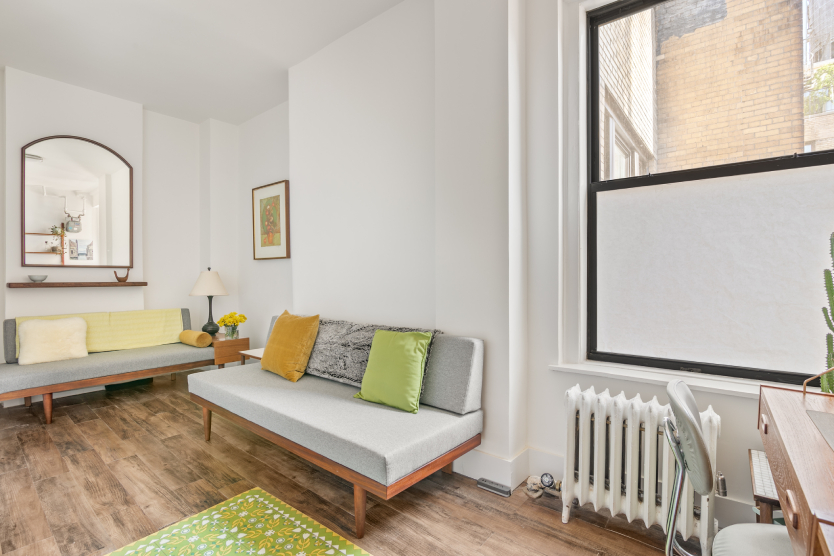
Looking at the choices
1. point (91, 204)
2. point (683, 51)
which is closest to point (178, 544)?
point (683, 51)

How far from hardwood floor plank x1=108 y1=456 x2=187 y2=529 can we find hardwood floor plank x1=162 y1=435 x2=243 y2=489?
0.66 ft

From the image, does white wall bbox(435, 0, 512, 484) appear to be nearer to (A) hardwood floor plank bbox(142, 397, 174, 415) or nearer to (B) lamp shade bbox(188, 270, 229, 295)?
(A) hardwood floor plank bbox(142, 397, 174, 415)

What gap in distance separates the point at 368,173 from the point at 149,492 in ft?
8.19

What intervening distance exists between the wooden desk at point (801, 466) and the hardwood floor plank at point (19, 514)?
9.27ft

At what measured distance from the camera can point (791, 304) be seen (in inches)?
71.2

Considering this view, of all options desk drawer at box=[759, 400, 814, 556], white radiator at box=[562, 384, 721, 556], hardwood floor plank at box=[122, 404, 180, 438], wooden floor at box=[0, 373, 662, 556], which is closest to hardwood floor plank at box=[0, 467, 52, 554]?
wooden floor at box=[0, 373, 662, 556]

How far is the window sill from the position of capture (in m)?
1.81

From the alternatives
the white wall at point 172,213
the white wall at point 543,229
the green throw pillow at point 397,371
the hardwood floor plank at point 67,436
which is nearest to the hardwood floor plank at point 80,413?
the hardwood floor plank at point 67,436

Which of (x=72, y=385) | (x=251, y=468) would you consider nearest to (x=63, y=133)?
(x=72, y=385)

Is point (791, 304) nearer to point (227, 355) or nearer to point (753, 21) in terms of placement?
point (753, 21)

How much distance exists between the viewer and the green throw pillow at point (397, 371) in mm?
2279

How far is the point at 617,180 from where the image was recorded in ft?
7.38

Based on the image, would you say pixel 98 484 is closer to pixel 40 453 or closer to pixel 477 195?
pixel 40 453

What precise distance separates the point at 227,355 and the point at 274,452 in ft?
6.52
